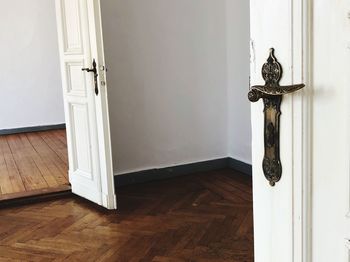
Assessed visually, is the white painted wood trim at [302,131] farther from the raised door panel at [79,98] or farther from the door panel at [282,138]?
the raised door panel at [79,98]

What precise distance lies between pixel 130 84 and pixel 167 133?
1.87 feet

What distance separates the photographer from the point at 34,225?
305cm

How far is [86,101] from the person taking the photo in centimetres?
332

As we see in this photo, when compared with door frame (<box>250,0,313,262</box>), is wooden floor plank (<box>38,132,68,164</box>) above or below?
below

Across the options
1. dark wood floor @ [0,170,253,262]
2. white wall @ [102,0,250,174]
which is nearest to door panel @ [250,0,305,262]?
dark wood floor @ [0,170,253,262]

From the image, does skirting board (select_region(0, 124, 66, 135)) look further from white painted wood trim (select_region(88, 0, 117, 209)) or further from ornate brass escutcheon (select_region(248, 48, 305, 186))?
ornate brass escutcheon (select_region(248, 48, 305, 186))

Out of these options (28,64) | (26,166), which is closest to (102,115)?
(26,166)

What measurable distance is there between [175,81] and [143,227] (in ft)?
4.97

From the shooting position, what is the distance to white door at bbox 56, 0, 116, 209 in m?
3.13

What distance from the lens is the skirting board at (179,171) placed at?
3871 millimetres

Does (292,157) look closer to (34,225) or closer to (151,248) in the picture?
(151,248)

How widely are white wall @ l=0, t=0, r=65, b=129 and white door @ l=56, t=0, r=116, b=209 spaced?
3.45 meters

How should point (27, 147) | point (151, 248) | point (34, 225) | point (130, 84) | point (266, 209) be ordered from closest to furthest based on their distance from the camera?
point (266, 209)
point (151, 248)
point (34, 225)
point (130, 84)
point (27, 147)

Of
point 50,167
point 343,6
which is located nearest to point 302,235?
point 343,6
